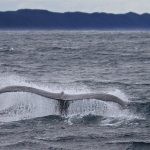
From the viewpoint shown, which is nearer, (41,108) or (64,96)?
(64,96)

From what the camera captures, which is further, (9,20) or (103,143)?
(9,20)

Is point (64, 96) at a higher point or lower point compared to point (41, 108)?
higher

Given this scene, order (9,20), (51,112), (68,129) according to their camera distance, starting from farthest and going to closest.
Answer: (9,20)
(51,112)
(68,129)

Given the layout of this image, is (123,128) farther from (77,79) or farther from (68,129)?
(77,79)

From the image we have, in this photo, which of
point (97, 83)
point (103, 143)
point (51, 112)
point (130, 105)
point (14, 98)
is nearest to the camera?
point (103, 143)

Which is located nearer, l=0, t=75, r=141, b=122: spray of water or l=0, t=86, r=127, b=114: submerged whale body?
l=0, t=86, r=127, b=114: submerged whale body

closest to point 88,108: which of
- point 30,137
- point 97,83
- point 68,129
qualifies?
point 68,129

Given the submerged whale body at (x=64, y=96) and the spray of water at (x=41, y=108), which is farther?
the spray of water at (x=41, y=108)

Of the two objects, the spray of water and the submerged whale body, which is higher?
the submerged whale body

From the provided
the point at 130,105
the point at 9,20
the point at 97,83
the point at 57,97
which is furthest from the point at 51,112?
the point at 9,20

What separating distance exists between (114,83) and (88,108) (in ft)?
31.0

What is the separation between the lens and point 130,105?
61.7 feet

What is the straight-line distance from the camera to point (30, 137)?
13.7 m

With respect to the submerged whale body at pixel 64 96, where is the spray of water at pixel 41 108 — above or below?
below
